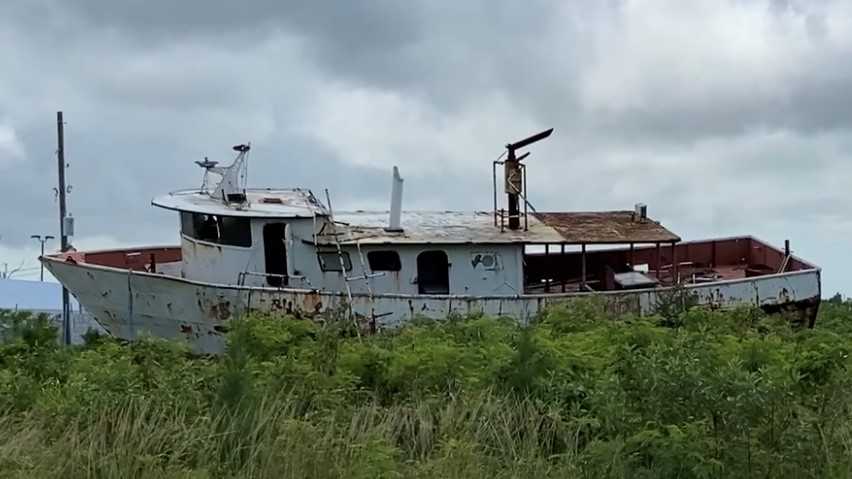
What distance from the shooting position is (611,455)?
6.11 m

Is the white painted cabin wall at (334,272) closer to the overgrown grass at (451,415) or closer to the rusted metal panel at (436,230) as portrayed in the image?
the rusted metal panel at (436,230)

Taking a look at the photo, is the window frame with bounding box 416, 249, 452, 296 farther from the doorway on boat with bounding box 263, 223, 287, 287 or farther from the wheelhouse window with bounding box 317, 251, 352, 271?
the doorway on boat with bounding box 263, 223, 287, 287

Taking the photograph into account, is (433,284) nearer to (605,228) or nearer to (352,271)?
(352,271)

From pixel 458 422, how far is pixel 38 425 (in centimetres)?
306

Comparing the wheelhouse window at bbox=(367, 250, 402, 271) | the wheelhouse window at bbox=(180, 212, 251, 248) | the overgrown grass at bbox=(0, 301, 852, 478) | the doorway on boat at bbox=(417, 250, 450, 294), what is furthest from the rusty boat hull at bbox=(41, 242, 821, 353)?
the overgrown grass at bbox=(0, 301, 852, 478)

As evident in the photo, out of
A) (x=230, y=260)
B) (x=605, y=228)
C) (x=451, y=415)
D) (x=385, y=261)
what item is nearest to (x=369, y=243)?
(x=385, y=261)

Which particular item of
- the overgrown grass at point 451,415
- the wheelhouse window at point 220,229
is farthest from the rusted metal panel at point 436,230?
the overgrown grass at point 451,415

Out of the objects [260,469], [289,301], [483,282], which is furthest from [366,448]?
[483,282]

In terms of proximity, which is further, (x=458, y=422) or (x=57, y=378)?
(x=57, y=378)

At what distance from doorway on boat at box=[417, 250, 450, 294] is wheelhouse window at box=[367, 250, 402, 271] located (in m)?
0.45

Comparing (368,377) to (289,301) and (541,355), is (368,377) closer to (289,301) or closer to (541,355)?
(541,355)

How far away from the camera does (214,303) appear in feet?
58.5

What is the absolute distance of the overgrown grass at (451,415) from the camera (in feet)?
19.7

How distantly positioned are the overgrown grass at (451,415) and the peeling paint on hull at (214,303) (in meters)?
8.20
